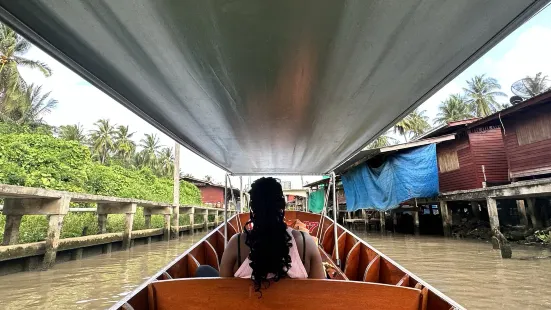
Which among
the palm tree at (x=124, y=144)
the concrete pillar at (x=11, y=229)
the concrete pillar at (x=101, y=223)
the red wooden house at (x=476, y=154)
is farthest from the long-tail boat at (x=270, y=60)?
the palm tree at (x=124, y=144)

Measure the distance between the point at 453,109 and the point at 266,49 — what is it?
3474cm

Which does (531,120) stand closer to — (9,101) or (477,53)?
(477,53)

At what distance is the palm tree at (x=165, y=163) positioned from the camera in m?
41.2

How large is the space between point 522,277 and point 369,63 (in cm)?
646

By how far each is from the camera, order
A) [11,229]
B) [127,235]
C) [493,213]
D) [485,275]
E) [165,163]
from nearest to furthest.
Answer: [485,275]
[11,229]
[493,213]
[127,235]
[165,163]

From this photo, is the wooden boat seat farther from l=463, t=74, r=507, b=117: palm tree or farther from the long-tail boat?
l=463, t=74, r=507, b=117: palm tree

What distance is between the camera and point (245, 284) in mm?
1782

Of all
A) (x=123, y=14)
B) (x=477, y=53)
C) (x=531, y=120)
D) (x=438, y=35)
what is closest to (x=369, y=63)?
(x=438, y=35)

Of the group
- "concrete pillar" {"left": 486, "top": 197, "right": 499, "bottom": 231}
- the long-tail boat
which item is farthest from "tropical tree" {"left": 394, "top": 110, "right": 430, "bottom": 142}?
the long-tail boat

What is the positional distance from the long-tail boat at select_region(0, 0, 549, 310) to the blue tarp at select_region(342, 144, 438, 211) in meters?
10.4

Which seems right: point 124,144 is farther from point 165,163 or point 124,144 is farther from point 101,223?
point 101,223

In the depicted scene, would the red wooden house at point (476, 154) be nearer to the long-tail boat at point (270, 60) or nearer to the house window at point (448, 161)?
the house window at point (448, 161)

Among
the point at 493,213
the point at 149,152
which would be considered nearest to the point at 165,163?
the point at 149,152

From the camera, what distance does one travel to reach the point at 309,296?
5.66ft
